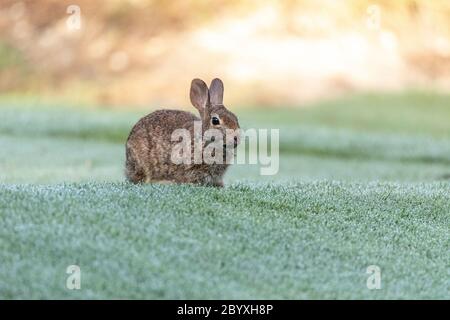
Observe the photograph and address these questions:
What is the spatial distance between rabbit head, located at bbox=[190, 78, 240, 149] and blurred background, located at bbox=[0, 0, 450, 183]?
8.95 metres

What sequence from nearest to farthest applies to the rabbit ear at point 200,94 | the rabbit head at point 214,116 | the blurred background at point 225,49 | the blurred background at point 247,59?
1. the rabbit head at point 214,116
2. the rabbit ear at point 200,94
3. the blurred background at point 247,59
4. the blurred background at point 225,49

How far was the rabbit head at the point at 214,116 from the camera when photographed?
228 inches

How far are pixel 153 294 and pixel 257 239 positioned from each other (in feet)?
2.88

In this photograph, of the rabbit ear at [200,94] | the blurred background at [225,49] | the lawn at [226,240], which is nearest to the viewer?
the lawn at [226,240]

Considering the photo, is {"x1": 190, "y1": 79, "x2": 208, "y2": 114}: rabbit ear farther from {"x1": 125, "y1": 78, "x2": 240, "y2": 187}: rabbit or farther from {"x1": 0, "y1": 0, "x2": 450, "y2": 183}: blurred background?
{"x1": 0, "y1": 0, "x2": 450, "y2": 183}: blurred background

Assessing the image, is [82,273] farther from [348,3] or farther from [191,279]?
[348,3]

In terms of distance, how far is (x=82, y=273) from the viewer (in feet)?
13.9

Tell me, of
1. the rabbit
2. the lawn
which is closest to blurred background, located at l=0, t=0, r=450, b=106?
the lawn

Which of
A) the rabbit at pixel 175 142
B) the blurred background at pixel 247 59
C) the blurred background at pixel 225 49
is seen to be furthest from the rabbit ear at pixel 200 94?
the blurred background at pixel 225 49

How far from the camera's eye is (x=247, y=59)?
1903cm

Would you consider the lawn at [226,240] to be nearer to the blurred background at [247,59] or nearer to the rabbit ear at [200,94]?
the rabbit ear at [200,94]

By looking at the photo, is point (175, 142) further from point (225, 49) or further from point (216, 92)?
point (225, 49)

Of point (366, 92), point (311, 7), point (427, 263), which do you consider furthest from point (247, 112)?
point (427, 263)
